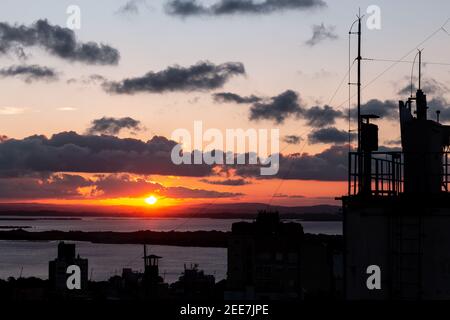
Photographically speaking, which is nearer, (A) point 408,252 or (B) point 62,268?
(A) point 408,252

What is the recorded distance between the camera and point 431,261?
17562 mm

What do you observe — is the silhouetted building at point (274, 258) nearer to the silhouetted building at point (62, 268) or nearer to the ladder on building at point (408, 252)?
the silhouetted building at point (62, 268)

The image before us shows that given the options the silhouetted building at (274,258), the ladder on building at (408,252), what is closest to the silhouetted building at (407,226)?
the ladder on building at (408,252)

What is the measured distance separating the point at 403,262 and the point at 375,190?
7.29 ft

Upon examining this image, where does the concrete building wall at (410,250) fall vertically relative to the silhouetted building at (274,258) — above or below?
above

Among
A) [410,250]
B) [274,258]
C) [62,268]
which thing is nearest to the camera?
[410,250]

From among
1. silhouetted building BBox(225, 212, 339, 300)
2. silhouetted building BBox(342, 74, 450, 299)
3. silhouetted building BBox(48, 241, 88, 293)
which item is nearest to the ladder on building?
silhouetted building BBox(342, 74, 450, 299)

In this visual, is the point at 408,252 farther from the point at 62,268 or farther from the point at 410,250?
the point at 62,268

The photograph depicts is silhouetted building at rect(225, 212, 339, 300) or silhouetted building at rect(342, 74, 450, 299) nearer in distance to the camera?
silhouetted building at rect(342, 74, 450, 299)

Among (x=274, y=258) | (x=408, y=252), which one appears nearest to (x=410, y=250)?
(x=408, y=252)

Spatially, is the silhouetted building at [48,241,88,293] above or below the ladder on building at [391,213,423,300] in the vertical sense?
below

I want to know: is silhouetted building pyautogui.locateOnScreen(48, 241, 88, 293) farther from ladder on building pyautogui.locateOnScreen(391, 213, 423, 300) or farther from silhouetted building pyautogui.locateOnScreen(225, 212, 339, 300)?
ladder on building pyautogui.locateOnScreen(391, 213, 423, 300)
